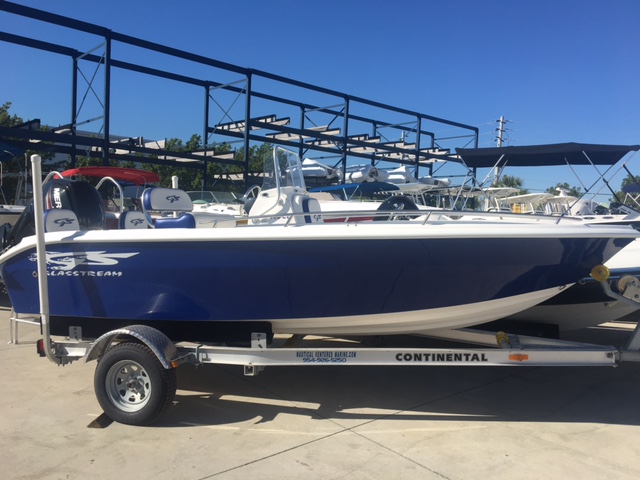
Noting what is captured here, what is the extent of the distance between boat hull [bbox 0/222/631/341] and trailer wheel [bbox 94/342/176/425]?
1.08 feet

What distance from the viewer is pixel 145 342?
10.9 ft

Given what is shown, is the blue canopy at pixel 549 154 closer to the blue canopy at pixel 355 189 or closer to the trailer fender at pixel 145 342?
the trailer fender at pixel 145 342

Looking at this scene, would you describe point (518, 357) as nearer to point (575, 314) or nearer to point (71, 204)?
point (575, 314)

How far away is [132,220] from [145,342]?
178cm

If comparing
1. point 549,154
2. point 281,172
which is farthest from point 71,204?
point 549,154

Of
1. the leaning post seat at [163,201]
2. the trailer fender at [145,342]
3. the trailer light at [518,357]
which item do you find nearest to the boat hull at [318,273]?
the trailer fender at [145,342]

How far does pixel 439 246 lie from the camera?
10.8 feet

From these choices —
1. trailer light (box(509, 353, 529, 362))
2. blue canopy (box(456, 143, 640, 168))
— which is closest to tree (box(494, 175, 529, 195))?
blue canopy (box(456, 143, 640, 168))

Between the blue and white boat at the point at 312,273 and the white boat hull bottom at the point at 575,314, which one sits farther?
the white boat hull bottom at the point at 575,314

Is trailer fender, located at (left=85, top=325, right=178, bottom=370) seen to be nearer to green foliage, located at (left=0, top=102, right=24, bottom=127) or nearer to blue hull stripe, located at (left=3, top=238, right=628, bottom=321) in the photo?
blue hull stripe, located at (left=3, top=238, right=628, bottom=321)

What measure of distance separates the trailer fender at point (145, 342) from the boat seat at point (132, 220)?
1.40m

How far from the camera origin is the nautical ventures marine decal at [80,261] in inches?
139

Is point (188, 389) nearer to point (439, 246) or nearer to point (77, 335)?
point (77, 335)

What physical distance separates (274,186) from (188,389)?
2.14 metres
